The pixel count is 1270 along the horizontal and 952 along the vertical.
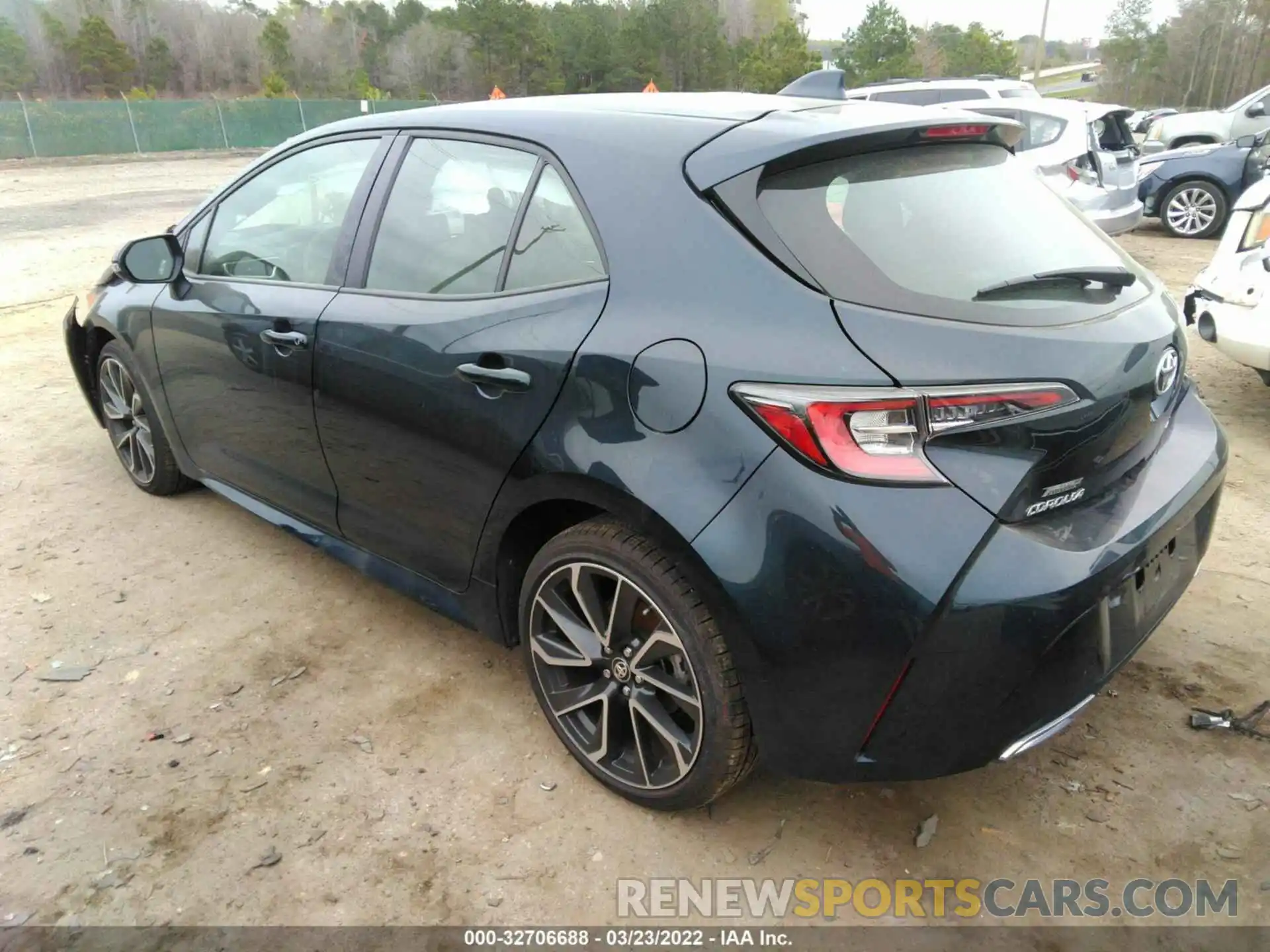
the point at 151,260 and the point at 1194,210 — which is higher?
the point at 151,260

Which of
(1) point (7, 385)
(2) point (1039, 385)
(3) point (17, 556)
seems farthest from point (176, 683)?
(1) point (7, 385)

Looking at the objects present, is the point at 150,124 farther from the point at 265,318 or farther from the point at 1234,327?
the point at 1234,327

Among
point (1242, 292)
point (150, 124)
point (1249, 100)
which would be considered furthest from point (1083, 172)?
point (150, 124)

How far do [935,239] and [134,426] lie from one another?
375 cm

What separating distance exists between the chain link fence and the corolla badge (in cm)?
2606

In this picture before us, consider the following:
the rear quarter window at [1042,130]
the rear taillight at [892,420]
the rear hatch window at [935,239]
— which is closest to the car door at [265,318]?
the rear hatch window at [935,239]

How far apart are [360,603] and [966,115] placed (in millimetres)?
2610

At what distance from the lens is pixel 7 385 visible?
19.8ft

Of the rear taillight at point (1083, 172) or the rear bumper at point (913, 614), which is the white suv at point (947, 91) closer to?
the rear taillight at point (1083, 172)

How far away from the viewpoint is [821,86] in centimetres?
302

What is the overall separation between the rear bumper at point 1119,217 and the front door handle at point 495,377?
802cm

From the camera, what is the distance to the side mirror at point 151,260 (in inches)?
139

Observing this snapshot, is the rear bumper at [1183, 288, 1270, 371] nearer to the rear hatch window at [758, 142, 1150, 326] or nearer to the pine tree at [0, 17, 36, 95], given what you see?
A: the rear hatch window at [758, 142, 1150, 326]

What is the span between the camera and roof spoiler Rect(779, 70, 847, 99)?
2.95 metres
